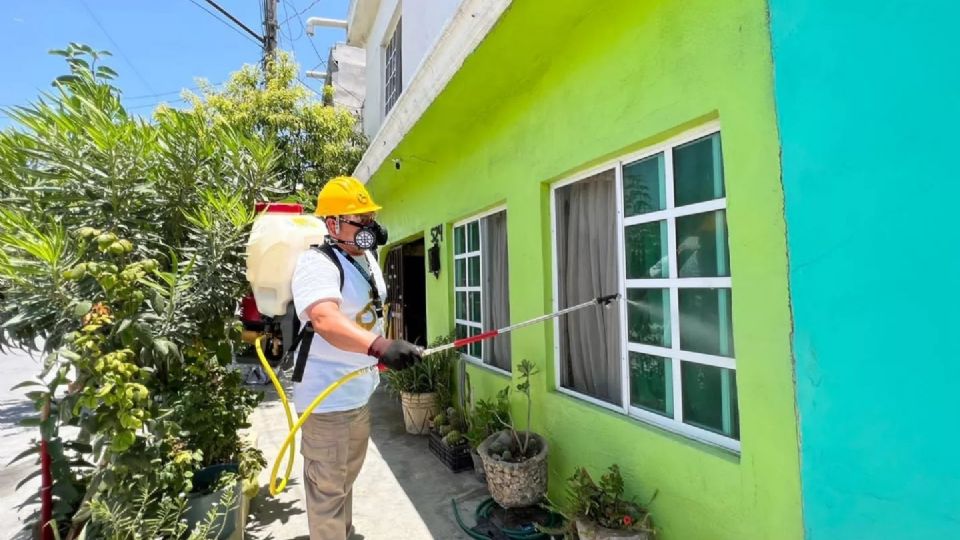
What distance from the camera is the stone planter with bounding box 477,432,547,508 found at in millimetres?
3246

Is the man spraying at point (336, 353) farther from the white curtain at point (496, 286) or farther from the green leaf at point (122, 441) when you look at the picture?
the white curtain at point (496, 286)

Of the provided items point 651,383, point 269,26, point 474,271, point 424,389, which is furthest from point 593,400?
point 269,26

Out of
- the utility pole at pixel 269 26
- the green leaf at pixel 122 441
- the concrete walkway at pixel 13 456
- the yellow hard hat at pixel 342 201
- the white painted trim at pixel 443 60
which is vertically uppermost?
the utility pole at pixel 269 26

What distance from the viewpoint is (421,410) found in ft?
17.6

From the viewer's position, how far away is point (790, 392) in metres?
1.86

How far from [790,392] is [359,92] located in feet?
44.6

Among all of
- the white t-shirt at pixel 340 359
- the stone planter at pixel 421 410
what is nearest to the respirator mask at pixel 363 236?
the white t-shirt at pixel 340 359

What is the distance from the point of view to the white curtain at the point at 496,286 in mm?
4508

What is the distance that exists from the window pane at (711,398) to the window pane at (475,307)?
2877mm

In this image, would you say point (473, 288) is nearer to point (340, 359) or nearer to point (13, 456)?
point (340, 359)

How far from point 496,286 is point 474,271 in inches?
25.4

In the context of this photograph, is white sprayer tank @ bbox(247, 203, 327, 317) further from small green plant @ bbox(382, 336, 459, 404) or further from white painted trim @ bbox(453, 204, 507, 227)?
small green plant @ bbox(382, 336, 459, 404)

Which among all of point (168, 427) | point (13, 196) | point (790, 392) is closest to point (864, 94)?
point (790, 392)

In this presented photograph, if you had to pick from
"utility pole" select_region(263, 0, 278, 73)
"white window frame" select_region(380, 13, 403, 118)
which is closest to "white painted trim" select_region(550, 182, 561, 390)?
"white window frame" select_region(380, 13, 403, 118)
